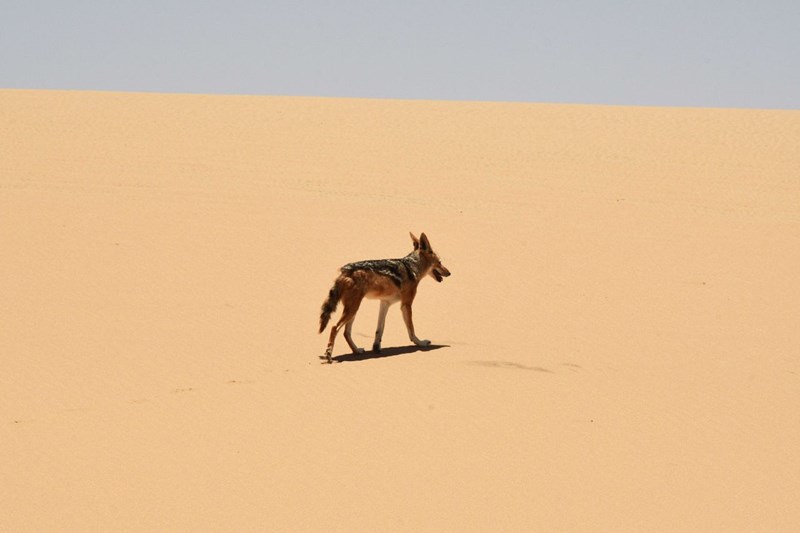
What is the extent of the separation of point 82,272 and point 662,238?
12.2m

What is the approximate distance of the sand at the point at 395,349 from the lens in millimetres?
5840

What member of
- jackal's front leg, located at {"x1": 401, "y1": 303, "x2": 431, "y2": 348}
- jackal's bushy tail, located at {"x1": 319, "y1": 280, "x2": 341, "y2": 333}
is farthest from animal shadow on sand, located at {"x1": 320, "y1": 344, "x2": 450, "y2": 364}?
jackal's bushy tail, located at {"x1": 319, "y1": 280, "x2": 341, "y2": 333}

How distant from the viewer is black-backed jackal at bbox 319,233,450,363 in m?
9.13

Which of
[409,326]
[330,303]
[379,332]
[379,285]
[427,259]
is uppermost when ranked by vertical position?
[427,259]

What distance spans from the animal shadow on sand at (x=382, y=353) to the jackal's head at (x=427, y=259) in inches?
36.8

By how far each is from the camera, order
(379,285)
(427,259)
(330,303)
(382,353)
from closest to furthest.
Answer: (330,303), (379,285), (382,353), (427,259)

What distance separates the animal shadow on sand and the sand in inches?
5.4

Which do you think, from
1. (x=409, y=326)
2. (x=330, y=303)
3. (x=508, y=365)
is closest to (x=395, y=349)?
(x=409, y=326)

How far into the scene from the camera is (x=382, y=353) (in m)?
9.76

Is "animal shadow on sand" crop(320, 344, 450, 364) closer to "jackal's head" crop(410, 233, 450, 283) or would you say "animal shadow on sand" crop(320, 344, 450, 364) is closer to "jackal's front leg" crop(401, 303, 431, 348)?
"jackal's front leg" crop(401, 303, 431, 348)

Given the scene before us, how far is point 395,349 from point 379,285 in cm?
100

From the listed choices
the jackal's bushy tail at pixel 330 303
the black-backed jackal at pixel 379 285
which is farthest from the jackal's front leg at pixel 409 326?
the jackal's bushy tail at pixel 330 303

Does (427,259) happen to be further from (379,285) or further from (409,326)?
(379,285)

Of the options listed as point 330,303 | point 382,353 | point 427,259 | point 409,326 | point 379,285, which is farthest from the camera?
point 427,259
